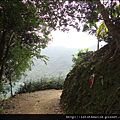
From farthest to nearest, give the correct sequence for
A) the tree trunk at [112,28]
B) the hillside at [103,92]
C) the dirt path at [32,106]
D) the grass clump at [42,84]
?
the grass clump at [42,84] → the dirt path at [32,106] → the tree trunk at [112,28] → the hillside at [103,92]

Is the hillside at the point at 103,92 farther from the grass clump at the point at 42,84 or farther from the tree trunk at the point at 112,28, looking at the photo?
the grass clump at the point at 42,84

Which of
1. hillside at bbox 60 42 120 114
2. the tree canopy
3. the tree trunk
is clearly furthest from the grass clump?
the tree trunk

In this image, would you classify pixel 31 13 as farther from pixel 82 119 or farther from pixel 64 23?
pixel 82 119

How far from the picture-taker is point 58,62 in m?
41.4

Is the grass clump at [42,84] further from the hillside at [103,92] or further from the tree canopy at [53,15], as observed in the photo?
the hillside at [103,92]

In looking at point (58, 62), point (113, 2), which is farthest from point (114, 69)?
point (58, 62)

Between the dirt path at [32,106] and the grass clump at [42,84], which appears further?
the grass clump at [42,84]

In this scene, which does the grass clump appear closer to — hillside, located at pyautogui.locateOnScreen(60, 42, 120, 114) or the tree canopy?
the tree canopy

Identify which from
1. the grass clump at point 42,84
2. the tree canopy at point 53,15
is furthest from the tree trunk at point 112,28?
the grass clump at point 42,84

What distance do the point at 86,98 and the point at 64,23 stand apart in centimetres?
382

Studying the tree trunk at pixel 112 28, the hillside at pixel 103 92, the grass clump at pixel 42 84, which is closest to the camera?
the hillside at pixel 103 92

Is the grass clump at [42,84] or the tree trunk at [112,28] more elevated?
the tree trunk at [112,28]

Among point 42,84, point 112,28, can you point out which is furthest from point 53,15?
point 42,84

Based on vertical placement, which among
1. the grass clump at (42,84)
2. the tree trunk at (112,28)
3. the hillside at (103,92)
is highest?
the tree trunk at (112,28)
